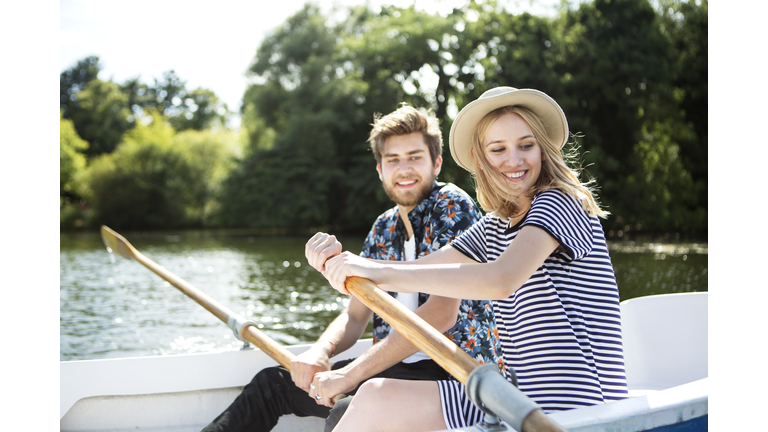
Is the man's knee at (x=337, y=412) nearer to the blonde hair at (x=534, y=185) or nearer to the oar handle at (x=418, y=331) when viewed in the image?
the oar handle at (x=418, y=331)

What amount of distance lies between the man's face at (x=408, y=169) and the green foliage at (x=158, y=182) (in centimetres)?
2189

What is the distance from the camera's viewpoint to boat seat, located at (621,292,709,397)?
2621 millimetres

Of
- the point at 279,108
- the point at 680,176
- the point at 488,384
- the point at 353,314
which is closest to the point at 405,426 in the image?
the point at 488,384

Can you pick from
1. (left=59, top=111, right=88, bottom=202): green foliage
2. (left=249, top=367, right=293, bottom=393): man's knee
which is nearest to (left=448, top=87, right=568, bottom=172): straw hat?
(left=249, top=367, right=293, bottom=393): man's knee

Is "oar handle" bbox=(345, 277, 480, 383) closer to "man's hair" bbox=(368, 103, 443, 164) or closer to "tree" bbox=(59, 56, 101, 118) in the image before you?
"man's hair" bbox=(368, 103, 443, 164)

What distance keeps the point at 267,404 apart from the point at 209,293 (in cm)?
668

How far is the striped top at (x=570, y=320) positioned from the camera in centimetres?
126

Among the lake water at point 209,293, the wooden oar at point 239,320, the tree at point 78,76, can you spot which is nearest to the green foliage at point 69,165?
the tree at point 78,76

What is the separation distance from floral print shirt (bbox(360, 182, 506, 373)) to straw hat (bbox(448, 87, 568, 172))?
36cm

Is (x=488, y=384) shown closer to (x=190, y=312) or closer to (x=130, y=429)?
(x=130, y=429)

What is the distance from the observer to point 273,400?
6.13 ft

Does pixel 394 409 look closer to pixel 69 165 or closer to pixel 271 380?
pixel 271 380

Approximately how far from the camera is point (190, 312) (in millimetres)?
6910
